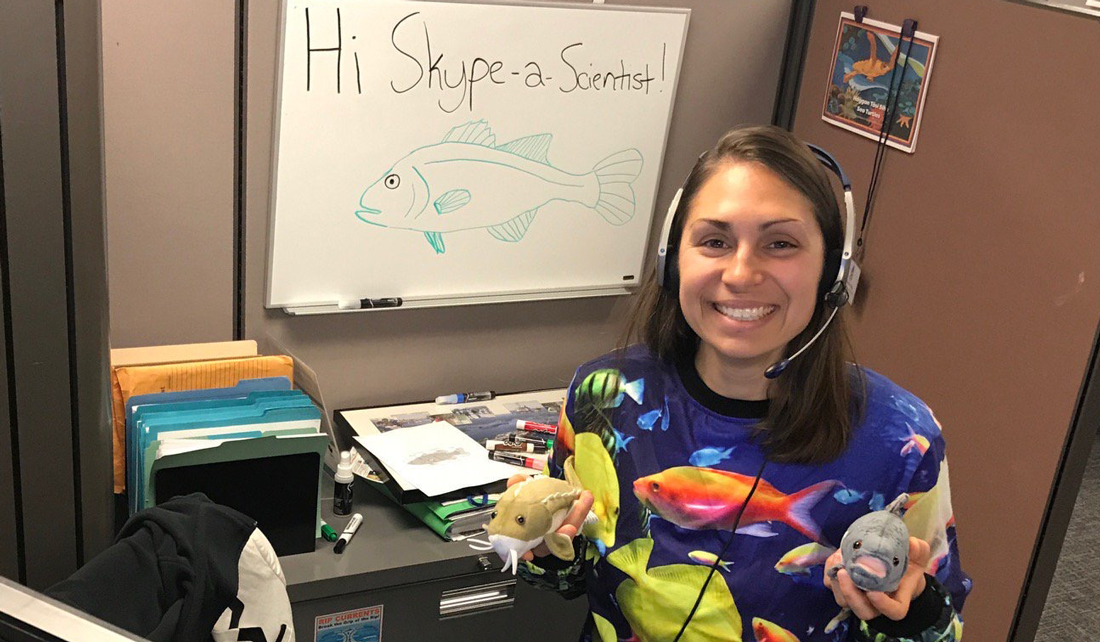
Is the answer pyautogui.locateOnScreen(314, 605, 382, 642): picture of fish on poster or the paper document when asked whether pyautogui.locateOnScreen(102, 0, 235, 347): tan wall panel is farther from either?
pyautogui.locateOnScreen(314, 605, 382, 642): picture of fish on poster

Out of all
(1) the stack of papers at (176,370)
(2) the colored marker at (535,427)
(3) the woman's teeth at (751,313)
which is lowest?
(2) the colored marker at (535,427)

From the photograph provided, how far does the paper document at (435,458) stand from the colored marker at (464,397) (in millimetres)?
137

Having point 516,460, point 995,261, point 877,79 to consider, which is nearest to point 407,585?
point 516,460

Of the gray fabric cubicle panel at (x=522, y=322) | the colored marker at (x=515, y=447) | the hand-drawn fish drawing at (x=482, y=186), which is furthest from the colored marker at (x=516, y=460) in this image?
the hand-drawn fish drawing at (x=482, y=186)

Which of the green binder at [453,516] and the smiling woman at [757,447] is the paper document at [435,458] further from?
the smiling woman at [757,447]

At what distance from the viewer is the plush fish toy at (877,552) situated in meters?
1.03

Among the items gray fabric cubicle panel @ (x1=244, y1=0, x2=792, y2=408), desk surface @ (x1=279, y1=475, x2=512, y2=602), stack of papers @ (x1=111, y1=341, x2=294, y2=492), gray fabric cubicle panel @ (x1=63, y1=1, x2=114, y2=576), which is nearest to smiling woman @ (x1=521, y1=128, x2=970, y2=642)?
desk surface @ (x1=279, y1=475, x2=512, y2=602)

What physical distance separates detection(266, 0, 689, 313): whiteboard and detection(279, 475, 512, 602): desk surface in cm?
43

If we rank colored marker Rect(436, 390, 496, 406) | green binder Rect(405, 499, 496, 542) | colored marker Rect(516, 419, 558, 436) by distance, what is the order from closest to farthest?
1. green binder Rect(405, 499, 496, 542)
2. colored marker Rect(516, 419, 558, 436)
3. colored marker Rect(436, 390, 496, 406)

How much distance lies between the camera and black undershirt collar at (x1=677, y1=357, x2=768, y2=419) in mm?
1213

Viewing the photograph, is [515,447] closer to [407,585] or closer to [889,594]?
[407,585]

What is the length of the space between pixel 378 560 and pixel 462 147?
2.51 ft

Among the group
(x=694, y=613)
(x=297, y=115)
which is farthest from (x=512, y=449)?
(x=694, y=613)

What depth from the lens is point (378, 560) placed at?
5.76ft
